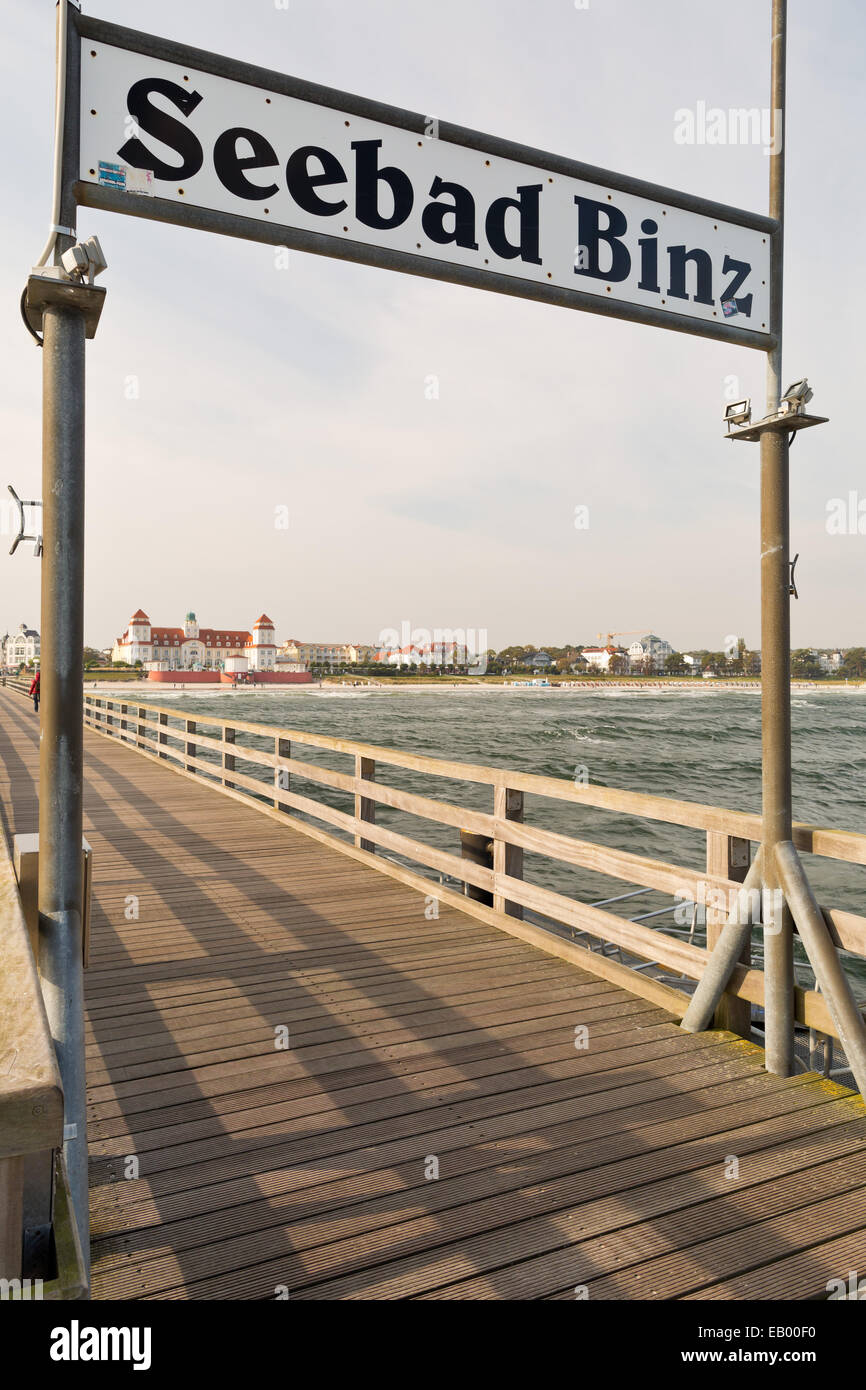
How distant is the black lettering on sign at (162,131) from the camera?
2.12m

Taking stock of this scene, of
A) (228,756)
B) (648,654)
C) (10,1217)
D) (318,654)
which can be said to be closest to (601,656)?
(648,654)

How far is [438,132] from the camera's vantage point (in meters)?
2.58

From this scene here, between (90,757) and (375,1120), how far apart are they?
13.3 m

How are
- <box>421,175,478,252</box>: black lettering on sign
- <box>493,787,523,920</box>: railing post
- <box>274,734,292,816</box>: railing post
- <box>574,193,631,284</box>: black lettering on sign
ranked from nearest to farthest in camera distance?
<box>421,175,478,252</box>: black lettering on sign
<box>574,193,631,284</box>: black lettering on sign
<box>493,787,523,920</box>: railing post
<box>274,734,292,816</box>: railing post

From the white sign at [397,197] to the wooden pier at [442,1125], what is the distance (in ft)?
6.00

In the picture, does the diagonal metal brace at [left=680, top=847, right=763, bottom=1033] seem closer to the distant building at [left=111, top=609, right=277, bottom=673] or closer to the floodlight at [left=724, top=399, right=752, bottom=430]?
the floodlight at [left=724, top=399, right=752, bottom=430]

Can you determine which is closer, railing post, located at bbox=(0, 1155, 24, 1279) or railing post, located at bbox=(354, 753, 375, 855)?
railing post, located at bbox=(0, 1155, 24, 1279)

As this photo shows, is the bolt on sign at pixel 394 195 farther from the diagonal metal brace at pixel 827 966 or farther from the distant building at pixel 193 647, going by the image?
the distant building at pixel 193 647

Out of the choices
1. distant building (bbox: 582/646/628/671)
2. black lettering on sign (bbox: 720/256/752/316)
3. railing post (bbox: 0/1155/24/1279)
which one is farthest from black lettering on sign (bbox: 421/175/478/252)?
distant building (bbox: 582/646/628/671)

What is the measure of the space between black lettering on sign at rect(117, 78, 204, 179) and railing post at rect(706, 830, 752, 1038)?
2.85 meters

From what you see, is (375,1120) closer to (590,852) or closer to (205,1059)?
(205,1059)

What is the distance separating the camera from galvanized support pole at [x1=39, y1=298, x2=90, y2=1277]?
6.02 feet

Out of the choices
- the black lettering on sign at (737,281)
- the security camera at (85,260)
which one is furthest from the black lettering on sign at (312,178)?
the black lettering on sign at (737,281)
